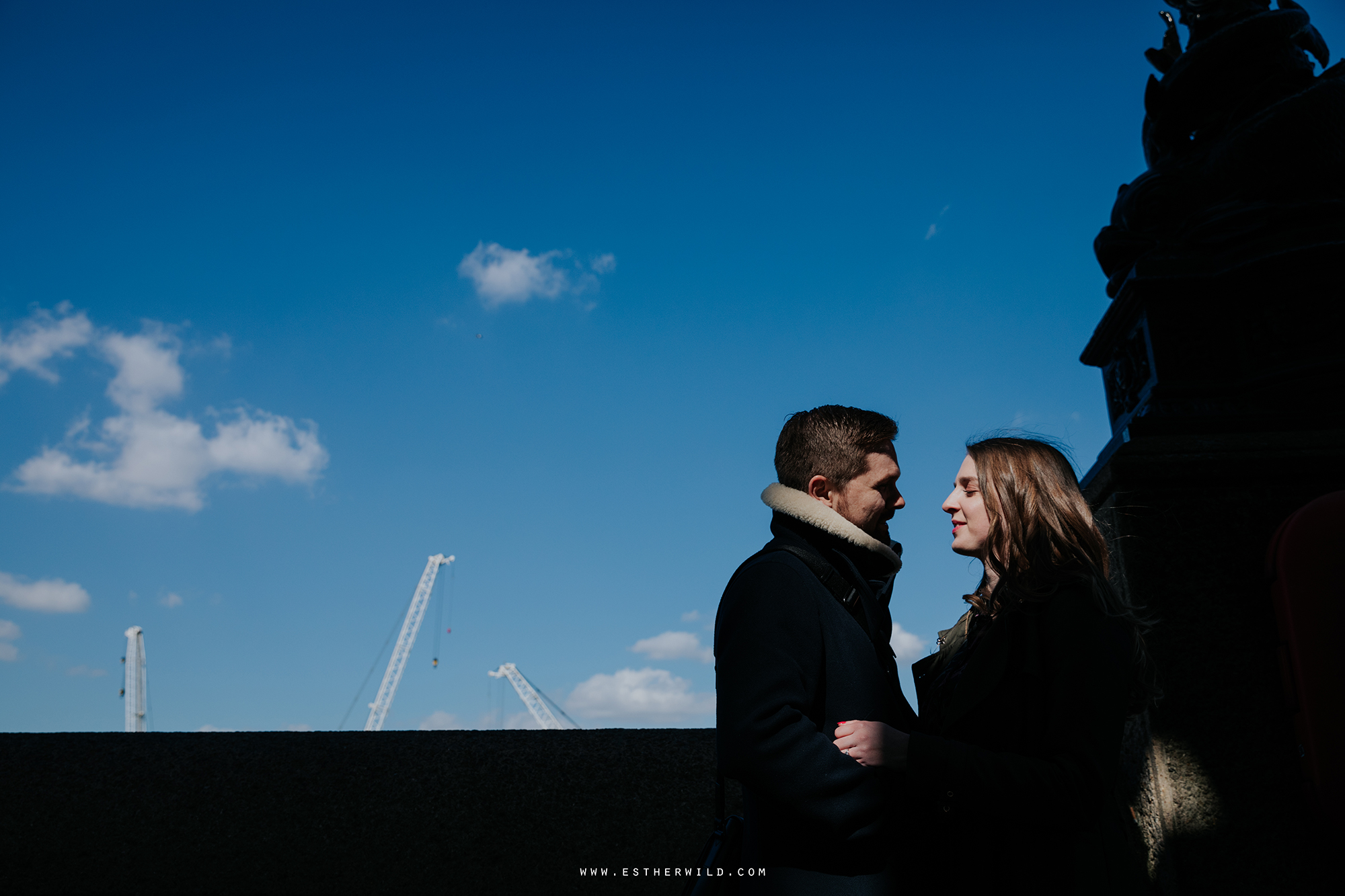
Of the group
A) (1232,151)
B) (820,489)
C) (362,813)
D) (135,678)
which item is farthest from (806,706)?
(135,678)

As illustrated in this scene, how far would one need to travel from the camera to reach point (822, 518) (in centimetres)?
251

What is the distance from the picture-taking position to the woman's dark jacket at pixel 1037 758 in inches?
80.3

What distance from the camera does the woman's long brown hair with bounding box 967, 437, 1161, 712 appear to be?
232cm

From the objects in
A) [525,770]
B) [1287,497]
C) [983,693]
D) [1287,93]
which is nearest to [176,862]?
[525,770]

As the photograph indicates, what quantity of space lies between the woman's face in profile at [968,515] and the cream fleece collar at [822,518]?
0.26m

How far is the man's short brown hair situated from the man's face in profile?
22 millimetres

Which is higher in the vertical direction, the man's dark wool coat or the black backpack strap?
the black backpack strap

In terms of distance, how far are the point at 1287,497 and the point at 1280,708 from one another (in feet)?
2.99

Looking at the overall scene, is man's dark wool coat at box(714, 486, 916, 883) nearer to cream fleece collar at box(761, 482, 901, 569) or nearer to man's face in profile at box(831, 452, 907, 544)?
cream fleece collar at box(761, 482, 901, 569)

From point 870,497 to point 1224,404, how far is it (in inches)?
100

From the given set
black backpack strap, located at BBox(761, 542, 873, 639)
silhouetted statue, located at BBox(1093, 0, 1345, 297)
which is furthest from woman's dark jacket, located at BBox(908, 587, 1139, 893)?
silhouetted statue, located at BBox(1093, 0, 1345, 297)

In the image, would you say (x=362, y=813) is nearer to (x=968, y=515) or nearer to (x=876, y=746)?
(x=876, y=746)

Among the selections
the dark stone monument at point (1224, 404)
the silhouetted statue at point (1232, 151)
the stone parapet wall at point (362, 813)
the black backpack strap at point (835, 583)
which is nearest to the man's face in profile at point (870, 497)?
the black backpack strap at point (835, 583)

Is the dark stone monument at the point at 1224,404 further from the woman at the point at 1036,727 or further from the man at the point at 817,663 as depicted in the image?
the man at the point at 817,663
